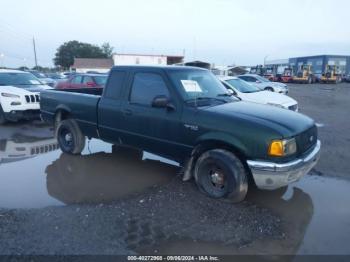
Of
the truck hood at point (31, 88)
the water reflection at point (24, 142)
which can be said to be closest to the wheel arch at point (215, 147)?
the water reflection at point (24, 142)

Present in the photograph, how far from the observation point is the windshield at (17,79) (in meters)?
11.0

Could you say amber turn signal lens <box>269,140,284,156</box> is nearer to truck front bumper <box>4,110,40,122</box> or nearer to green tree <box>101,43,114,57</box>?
truck front bumper <box>4,110,40,122</box>

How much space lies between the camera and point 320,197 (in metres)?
4.95

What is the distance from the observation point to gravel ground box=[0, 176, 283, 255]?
11.6 feet

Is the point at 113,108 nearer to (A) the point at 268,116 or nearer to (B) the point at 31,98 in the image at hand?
(A) the point at 268,116

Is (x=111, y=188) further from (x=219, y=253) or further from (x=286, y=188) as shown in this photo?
(x=286, y=188)

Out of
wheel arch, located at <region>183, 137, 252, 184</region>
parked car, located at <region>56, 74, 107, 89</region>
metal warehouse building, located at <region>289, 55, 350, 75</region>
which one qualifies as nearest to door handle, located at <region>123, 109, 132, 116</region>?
wheel arch, located at <region>183, 137, 252, 184</region>

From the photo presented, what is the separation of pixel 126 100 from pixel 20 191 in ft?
7.35

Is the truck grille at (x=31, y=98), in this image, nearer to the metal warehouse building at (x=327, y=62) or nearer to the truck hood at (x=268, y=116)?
the truck hood at (x=268, y=116)

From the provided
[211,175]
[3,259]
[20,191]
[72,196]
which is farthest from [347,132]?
[3,259]

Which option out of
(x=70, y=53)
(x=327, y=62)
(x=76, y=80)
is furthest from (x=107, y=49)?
(x=76, y=80)

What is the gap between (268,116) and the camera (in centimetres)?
465

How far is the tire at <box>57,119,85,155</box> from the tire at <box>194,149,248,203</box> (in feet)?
10.0

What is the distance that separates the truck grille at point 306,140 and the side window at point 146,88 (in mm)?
2074
